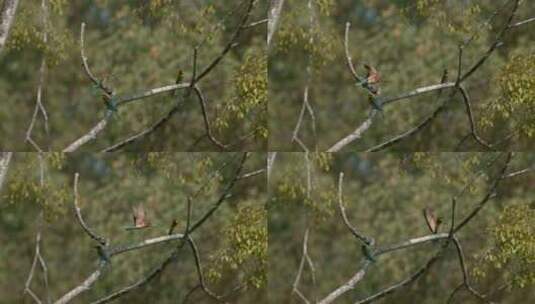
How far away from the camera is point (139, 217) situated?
500 centimetres

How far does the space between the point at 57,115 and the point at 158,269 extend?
2.67 feet

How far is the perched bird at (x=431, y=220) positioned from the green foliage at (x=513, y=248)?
238mm

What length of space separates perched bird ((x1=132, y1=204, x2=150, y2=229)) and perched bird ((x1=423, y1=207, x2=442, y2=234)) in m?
1.24

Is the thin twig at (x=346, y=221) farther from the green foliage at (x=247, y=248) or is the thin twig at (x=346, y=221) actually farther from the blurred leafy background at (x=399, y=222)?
the green foliage at (x=247, y=248)

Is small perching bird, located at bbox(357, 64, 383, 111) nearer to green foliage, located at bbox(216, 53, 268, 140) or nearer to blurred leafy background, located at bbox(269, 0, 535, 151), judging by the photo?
blurred leafy background, located at bbox(269, 0, 535, 151)

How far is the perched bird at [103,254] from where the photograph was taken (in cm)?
496

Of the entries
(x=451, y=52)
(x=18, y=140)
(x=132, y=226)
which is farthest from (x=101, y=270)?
(x=451, y=52)

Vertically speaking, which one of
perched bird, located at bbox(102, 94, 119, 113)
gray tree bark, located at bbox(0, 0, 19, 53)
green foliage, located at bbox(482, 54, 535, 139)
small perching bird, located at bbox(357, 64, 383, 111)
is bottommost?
green foliage, located at bbox(482, 54, 535, 139)

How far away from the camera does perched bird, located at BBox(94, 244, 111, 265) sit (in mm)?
4961

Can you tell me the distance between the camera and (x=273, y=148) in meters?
5.02

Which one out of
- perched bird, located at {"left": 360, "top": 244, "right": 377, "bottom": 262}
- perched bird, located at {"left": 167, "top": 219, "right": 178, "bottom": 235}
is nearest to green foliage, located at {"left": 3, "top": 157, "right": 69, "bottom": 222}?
perched bird, located at {"left": 167, "top": 219, "right": 178, "bottom": 235}

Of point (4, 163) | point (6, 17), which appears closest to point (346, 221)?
point (4, 163)

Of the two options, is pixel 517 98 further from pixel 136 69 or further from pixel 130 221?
pixel 130 221

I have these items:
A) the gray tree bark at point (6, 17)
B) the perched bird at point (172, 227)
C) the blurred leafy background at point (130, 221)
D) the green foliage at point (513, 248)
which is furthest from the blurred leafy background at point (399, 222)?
the gray tree bark at point (6, 17)
